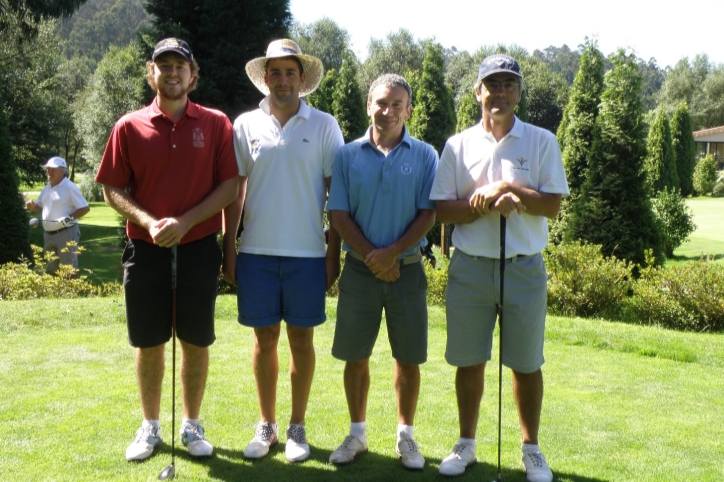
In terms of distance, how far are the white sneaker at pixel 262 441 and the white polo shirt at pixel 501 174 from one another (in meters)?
1.52

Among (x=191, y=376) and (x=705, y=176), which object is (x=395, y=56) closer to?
(x=705, y=176)

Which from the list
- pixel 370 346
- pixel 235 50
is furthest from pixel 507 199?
pixel 235 50

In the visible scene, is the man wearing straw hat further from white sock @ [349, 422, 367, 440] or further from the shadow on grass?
white sock @ [349, 422, 367, 440]

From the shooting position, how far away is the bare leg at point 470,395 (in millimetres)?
3715

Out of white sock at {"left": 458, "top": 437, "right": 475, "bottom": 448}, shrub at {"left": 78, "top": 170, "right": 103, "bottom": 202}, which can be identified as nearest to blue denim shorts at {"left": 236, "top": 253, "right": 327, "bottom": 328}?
white sock at {"left": 458, "top": 437, "right": 475, "bottom": 448}

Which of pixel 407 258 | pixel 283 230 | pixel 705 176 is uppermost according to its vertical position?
pixel 705 176

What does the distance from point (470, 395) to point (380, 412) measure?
3.16 feet

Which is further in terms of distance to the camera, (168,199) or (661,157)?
(661,157)

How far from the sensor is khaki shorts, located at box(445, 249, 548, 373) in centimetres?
358

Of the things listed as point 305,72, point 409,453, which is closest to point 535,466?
point 409,453

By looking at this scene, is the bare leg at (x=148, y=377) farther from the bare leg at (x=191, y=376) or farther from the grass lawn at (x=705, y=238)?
the grass lawn at (x=705, y=238)

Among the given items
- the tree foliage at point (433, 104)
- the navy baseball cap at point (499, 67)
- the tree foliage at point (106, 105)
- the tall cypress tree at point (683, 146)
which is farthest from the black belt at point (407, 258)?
the tall cypress tree at point (683, 146)

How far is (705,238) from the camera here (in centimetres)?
1938

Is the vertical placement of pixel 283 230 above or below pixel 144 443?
above
